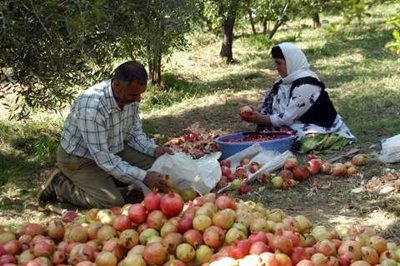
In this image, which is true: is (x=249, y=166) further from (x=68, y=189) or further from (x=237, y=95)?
(x=237, y=95)

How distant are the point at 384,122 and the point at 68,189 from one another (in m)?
4.02

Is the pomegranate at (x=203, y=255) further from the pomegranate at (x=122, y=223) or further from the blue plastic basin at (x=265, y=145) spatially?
the blue plastic basin at (x=265, y=145)

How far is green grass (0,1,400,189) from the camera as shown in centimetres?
719

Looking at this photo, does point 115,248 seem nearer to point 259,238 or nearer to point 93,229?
point 93,229

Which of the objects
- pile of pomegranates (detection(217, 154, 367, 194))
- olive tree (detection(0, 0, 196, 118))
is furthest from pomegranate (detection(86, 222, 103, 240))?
pile of pomegranates (detection(217, 154, 367, 194))

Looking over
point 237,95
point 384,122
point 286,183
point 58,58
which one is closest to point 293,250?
point 286,183

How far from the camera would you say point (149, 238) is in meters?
3.34

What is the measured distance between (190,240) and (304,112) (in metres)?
3.53

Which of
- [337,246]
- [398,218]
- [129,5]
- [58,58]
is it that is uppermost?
[129,5]

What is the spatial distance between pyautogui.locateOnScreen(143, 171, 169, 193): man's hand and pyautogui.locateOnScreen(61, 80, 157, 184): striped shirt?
0.06 m

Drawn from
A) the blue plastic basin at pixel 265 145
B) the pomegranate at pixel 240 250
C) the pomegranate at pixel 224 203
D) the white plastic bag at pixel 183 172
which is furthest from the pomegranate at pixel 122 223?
the blue plastic basin at pixel 265 145

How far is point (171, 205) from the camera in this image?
3473mm

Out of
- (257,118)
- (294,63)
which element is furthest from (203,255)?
(294,63)

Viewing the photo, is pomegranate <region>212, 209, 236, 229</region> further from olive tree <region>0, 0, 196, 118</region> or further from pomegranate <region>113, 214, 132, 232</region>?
olive tree <region>0, 0, 196, 118</region>
